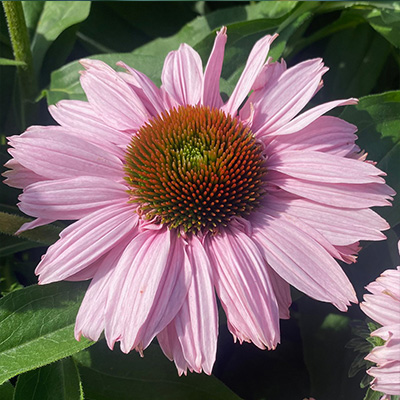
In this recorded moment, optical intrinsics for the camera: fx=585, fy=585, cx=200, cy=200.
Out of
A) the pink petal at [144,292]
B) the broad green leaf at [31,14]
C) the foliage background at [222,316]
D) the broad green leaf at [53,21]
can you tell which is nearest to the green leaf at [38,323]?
the foliage background at [222,316]

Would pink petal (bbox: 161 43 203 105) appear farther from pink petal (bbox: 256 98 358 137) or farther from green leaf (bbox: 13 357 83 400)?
green leaf (bbox: 13 357 83 400)

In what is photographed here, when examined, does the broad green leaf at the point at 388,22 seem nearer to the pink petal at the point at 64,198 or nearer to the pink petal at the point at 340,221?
the pink petal at the point at 340,221

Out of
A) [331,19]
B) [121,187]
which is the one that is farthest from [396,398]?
[331,19]

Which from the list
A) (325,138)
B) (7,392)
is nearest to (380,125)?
(325,138)

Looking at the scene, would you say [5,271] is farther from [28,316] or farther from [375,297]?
[375,297]

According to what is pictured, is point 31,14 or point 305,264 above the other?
point 31,14

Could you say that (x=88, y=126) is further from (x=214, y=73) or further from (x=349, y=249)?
(x=349, y=249)

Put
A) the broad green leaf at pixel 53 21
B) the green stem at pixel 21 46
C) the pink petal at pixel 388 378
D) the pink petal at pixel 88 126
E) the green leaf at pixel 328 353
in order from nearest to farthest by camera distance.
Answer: the pink petal at pixel 388 378 → the pink petal at pixel 88 126 → the green leaf at pixel 328 353 → the green stem at pixel 21 46 → the broad green leaf at pixel 53 21
